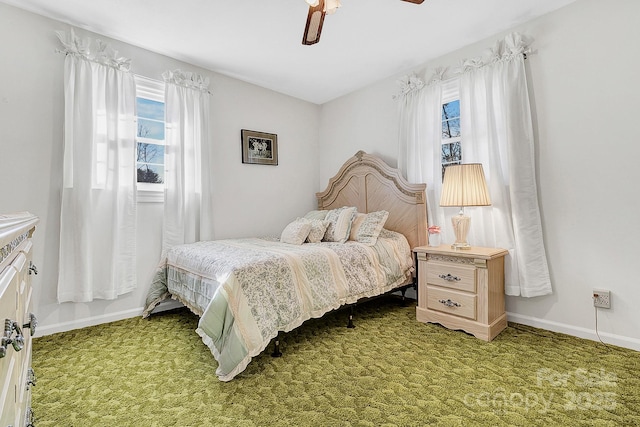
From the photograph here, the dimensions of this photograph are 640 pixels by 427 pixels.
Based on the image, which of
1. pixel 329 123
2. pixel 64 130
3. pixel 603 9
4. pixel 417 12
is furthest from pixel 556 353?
pixel 64 130

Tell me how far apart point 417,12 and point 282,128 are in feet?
7.12

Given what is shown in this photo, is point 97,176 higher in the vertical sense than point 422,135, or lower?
lower

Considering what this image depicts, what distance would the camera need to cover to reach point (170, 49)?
3.09m

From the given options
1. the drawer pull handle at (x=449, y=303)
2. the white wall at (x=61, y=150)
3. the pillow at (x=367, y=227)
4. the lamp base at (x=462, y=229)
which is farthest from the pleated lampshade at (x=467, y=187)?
the white wall at (x=61, y=150)

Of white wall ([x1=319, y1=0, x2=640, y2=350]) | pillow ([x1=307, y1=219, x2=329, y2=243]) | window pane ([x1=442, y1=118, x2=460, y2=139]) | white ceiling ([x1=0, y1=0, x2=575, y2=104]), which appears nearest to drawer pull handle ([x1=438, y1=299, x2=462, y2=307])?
white wall ([x1=319, y1=0, x2=640, y2=350])

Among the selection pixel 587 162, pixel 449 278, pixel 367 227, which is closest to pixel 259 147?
pixel 367 227

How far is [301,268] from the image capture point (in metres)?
2.31

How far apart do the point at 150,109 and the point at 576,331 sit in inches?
169

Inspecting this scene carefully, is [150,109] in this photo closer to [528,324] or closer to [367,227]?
[367,227]

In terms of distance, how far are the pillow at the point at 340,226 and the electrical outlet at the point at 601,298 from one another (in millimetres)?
1979

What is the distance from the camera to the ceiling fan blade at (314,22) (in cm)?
180

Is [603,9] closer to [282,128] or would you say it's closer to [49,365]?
[282,128]

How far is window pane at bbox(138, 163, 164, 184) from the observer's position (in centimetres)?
313

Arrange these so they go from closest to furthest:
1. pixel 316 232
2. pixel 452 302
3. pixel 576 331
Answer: pixel 576 331 < pixel 452 302 < pixel 316 232
